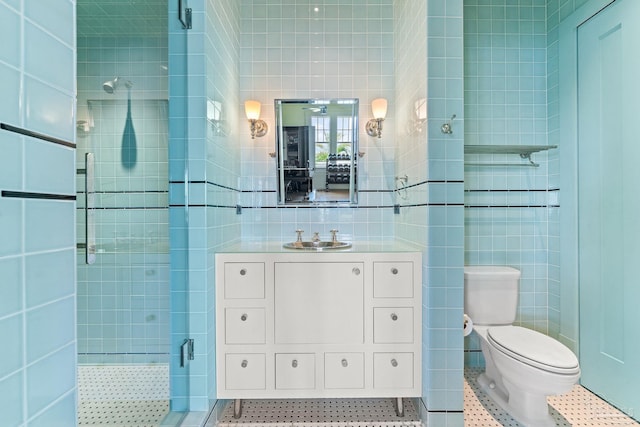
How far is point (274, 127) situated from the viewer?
235 centimetres

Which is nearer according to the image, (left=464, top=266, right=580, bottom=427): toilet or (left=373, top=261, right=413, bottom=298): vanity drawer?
(left=464, top=266, right=580, bottom=427): toilet

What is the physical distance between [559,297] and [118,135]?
278cm

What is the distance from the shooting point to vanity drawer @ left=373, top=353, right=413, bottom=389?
1762 mm

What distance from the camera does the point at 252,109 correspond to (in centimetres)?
228

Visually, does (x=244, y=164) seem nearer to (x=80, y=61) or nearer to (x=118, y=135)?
(x=118, y=135)

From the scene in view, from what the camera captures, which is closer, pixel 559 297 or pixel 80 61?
pixel 80 61

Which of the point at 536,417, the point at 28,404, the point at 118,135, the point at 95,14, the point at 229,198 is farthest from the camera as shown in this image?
the point at 229,198

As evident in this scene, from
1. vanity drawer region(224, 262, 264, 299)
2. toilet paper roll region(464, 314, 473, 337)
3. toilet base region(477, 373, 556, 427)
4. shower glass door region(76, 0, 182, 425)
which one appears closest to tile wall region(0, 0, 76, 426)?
shower glass door region(76, 0, 182, 425)

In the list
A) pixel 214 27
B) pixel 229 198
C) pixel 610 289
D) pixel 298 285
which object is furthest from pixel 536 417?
pixel 214 27

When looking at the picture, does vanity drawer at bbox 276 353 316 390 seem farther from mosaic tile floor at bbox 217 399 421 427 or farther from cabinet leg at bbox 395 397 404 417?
cabinet leg at bbox 395 397 404 417

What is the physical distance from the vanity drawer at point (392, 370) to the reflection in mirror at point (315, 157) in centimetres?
104

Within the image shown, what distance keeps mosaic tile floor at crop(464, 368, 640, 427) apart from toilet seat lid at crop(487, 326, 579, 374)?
0.40 metres

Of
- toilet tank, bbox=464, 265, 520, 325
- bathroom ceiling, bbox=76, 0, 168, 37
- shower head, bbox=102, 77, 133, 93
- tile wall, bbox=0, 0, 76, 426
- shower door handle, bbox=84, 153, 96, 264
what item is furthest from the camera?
toilet tank, bbox=464, 265, 520, 325

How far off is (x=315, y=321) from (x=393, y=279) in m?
0.47
